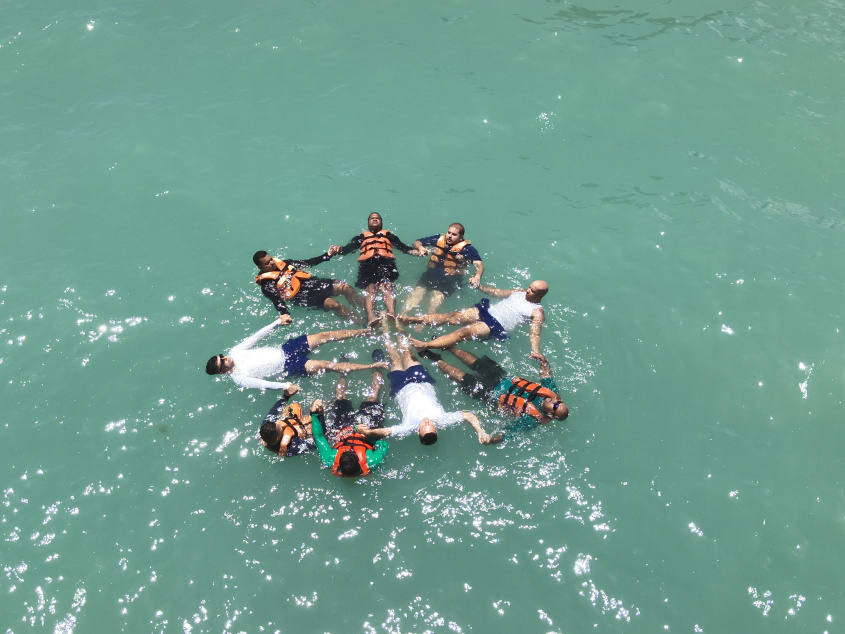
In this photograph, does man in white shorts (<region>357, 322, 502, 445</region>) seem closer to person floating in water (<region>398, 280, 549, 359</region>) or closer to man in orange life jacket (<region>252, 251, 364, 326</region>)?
person floating in water (<region>398, 280, 549, 359</region>)

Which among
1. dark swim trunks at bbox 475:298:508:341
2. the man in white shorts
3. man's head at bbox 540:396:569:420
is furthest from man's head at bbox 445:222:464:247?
man's head at bbox 540:396:569:420

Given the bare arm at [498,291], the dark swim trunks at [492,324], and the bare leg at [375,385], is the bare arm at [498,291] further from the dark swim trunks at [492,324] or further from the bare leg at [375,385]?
the bare leg at [375,385]

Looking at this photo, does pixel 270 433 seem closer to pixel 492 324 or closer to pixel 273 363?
pixel 273 363

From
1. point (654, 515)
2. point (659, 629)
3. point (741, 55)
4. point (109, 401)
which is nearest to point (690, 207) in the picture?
point (741, 55)

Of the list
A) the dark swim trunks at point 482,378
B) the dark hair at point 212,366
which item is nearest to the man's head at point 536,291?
the dark swim trunks at point 482,378

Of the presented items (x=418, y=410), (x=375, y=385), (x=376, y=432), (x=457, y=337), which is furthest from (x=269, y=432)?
(x=457, y=337)
